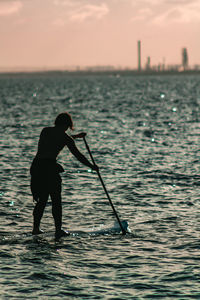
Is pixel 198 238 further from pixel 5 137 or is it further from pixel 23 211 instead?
pixel 5 137

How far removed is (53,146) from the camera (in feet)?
36.4

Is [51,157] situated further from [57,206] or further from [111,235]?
[111,235]

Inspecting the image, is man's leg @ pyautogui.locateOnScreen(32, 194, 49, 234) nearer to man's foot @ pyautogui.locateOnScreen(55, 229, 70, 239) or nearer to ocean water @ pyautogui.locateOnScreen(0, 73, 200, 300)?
ocean water @ pyautogui.locateOnScreen(0, 73, 200, 300)

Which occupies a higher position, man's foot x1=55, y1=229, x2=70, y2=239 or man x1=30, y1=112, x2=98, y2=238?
man x1=30, y1=112, x2=98, y2=238

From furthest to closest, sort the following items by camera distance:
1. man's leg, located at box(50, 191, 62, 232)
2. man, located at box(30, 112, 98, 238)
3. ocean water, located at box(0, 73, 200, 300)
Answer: man's leg, located at box(50, 191, 62, 232)
man, located at box(30, 112, 98, 238)
ocean water, located at box(0, 73, 200, 300)

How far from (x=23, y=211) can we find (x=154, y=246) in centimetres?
418

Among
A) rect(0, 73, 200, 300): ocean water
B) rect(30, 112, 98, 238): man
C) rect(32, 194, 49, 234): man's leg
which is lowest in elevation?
rect(0, 73, 200, 300): ocean water

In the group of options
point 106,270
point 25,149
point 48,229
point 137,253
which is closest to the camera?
point 106,270

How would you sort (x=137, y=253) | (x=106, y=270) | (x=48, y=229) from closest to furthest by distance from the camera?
(x=106, y=270), (x=137, y=253), (x=48, y=229)

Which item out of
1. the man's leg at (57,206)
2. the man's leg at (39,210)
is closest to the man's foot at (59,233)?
the man's leg at (57,206)

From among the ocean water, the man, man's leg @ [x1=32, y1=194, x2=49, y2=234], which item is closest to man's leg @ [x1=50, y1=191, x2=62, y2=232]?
the man

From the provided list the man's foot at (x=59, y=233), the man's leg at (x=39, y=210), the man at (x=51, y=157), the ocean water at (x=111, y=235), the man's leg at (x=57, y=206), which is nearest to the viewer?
the ocean water at (x=111, y=235)

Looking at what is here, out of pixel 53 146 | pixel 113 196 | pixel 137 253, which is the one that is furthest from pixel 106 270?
pixel 113 196

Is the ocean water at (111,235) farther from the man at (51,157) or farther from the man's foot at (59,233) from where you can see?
the man at (51,157)
